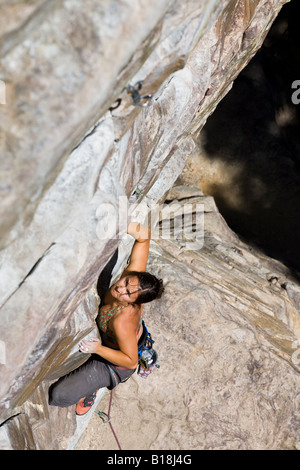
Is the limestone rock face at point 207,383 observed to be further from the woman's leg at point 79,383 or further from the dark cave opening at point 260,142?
the dark cave opening at point 260,142

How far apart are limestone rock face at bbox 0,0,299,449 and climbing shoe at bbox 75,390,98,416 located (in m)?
0.11

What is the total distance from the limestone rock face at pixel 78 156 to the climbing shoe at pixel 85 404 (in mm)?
110

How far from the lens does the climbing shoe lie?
4480mm

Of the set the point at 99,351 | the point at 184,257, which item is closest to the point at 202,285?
the point at 184,257

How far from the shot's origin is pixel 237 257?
5.98 metres

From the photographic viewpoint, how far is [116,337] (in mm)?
4000

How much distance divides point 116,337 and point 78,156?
75.8 inches

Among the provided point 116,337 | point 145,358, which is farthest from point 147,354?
point 116,337

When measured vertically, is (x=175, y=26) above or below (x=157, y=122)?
above

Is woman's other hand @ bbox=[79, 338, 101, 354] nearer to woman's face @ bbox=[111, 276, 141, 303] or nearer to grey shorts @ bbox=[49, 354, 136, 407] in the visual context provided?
grey shorts @ bbox=[49, 354, 136, 407]

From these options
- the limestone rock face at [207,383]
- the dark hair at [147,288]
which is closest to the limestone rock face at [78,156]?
the limestone rock face at [207,383]

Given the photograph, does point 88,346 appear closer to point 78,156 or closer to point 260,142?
point 78,156

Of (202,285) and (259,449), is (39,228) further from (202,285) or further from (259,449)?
(259,449)

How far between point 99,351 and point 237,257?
269cm
